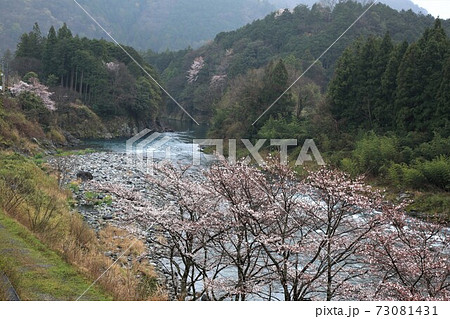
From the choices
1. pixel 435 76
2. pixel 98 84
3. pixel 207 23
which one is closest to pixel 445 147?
pixel 435 76

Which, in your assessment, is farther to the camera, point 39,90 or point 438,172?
point 39,90

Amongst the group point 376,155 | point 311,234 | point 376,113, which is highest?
point 376,113

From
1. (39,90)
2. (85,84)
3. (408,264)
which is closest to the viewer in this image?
(408,264)

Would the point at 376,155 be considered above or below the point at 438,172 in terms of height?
above

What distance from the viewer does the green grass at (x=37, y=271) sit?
15.0ft

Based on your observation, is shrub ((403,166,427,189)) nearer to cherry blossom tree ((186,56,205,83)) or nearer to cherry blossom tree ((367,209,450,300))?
cherry blossom tree ((367,209,450,300))

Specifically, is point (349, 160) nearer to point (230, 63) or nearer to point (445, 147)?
point (445, 147)

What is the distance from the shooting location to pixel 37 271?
513cm

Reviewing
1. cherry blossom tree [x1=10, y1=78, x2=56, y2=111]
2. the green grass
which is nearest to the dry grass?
the green grass

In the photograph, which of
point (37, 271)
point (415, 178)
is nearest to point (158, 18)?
point (415, 178)

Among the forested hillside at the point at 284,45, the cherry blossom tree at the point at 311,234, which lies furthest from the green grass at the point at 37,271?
the forested hillside at the point at 284,45

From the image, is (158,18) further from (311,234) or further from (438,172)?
(311,234)

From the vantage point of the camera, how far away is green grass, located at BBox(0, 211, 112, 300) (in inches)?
181

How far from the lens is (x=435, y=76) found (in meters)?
19.1
